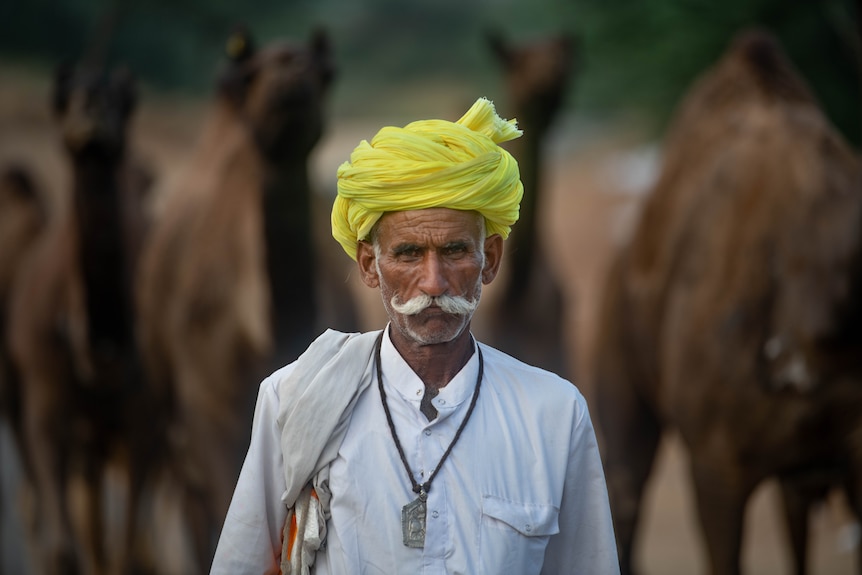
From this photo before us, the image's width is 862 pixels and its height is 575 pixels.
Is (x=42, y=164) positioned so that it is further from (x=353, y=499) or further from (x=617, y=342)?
(x=353, y=499)

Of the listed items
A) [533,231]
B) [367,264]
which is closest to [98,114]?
[533,231]

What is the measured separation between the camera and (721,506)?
5.55m

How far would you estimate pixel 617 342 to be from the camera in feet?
24.1

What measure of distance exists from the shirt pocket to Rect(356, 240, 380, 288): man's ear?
1.80 ft

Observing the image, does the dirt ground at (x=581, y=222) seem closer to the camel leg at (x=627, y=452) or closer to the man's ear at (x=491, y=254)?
the camel leg at (x=627, y=452)

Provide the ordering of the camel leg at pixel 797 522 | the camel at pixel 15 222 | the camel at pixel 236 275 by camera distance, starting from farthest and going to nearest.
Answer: the camel at pixel 15 222, the camel leg at pixel 797 522, the camel at pixel 236 275

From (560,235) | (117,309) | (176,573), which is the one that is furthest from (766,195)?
(560,235)

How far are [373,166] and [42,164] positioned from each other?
19.7 metres

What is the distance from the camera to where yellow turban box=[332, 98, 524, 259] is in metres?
2.57

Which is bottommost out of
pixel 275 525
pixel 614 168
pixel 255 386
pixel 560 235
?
pixel 275 525

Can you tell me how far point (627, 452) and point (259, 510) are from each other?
4.85 metres

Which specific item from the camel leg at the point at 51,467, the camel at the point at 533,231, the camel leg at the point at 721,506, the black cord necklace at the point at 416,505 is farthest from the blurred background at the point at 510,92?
the black cord necklace at the point at 416,505

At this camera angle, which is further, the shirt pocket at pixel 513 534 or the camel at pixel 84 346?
the camel at pixel 84 346

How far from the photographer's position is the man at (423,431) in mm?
2443
